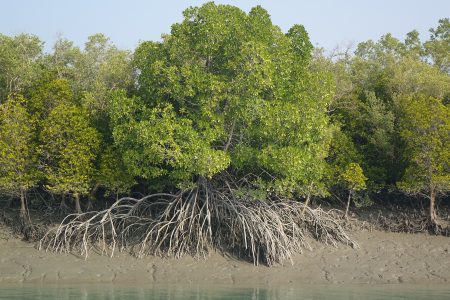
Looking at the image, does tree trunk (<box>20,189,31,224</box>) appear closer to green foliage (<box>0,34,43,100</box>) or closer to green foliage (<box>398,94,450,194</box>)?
green foliage (<box>0,34,43,100</box>)

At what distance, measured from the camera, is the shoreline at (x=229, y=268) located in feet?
68.8

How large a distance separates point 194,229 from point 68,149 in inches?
176

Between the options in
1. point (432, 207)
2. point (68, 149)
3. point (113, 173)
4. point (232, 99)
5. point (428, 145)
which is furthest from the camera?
point (432, 207)

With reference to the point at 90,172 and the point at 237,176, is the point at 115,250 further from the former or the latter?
the point at 237,176

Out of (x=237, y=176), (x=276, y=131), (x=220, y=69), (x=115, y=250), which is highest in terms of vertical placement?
(x=220, y=69)

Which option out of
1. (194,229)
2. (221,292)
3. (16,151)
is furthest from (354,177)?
(16,151)

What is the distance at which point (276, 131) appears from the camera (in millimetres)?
21094

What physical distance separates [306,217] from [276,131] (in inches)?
Answer: 143

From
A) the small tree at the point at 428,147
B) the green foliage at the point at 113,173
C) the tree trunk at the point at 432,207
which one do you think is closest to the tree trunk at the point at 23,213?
the green foliage at the point at 113,173

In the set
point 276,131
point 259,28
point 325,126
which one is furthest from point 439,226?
point 259,28

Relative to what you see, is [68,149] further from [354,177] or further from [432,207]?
[432,207]

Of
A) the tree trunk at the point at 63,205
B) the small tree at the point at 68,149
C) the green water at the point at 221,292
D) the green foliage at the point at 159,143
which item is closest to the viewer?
the green water at the point at 221,292

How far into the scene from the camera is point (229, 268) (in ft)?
70.8

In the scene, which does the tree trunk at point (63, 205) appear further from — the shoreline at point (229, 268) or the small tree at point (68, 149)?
the shoreline at point (229, 268)
